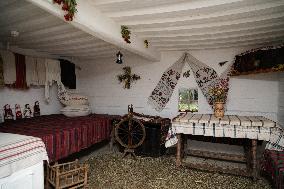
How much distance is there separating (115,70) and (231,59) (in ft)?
11.0

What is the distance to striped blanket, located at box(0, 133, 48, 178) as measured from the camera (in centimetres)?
258

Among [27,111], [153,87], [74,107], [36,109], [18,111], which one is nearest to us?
[18,111]

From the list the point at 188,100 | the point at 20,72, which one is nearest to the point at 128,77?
the point at 188,100

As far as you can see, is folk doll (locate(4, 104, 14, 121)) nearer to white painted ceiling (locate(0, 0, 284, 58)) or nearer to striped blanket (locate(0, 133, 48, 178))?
white painted ceiling (locate(0, 0, 284, 58))

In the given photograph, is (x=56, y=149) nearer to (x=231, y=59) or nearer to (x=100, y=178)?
(x=100, y=178)

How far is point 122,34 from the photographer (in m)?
4.05

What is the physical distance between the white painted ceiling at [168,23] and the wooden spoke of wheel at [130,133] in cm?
188

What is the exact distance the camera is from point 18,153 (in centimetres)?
274

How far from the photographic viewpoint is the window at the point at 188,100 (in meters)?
5.95

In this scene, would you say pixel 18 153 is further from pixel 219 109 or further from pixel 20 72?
pixel 219 109

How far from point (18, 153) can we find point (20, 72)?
10.5 ft

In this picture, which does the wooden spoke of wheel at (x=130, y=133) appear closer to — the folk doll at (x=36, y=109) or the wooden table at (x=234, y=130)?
the wooden table at (x=234, y=130)

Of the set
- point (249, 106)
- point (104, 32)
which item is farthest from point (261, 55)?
point (104, 32)

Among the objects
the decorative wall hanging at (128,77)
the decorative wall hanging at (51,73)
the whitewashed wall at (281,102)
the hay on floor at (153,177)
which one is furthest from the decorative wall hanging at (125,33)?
the whitewashed wall at (281,102)
